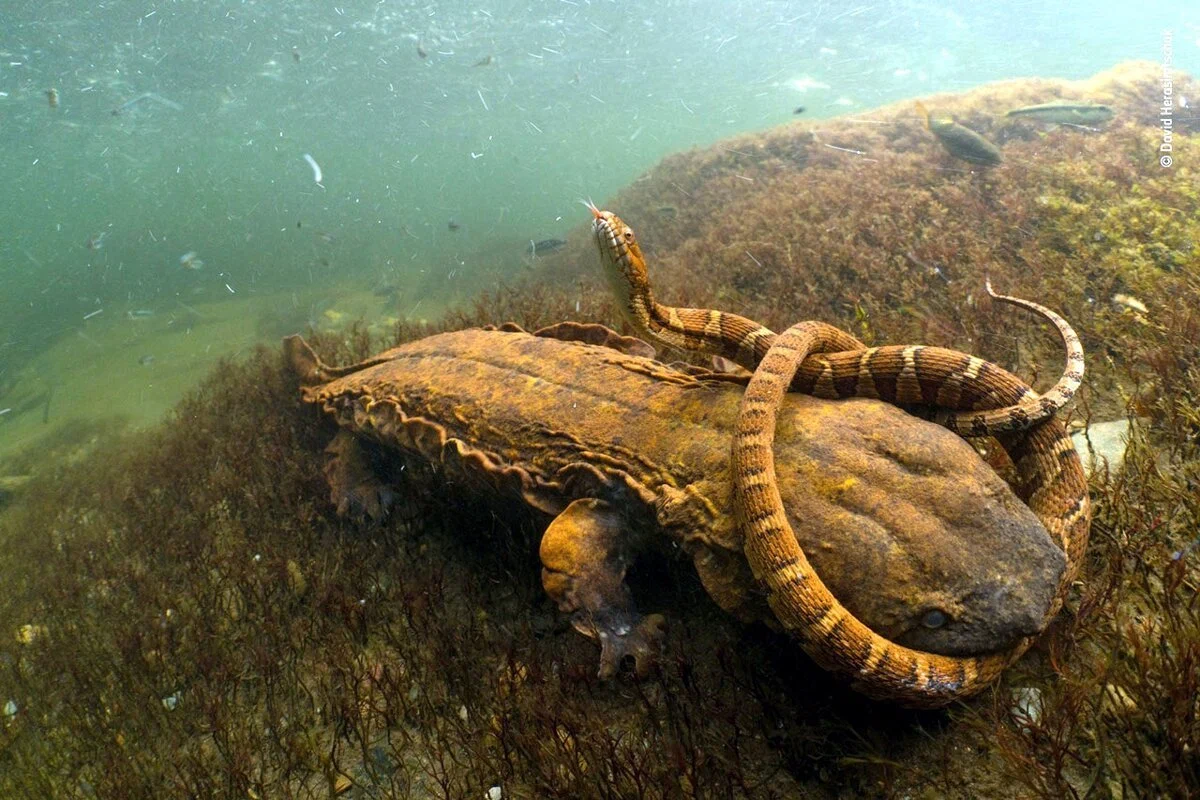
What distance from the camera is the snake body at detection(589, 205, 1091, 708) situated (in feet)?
8.14

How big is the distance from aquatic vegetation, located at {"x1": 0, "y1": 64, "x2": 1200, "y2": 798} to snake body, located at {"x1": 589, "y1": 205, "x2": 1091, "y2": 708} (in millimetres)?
316

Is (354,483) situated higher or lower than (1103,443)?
lower

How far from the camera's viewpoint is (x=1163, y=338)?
4.89 meters

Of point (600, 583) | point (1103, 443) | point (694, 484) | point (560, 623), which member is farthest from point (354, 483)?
point (1103, 443)

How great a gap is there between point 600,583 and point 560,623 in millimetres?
824

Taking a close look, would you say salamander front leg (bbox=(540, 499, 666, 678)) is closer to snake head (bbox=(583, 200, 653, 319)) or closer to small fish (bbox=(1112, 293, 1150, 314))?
snake head (bbox=(583, 200, 653, 319))

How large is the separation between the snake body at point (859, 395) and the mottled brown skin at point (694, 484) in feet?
0.51

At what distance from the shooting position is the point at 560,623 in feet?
13.3

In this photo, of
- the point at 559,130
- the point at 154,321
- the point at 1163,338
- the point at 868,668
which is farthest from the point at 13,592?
the point at 559,130

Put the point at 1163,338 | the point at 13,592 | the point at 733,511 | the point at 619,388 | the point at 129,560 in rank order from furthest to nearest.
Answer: the point at 13,592 → the point at 129,560 → the point at 1163,338 → the point at 619,388 → the point at 733,511

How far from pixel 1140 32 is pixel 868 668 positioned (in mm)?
105749

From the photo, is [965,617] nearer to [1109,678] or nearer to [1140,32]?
[1109,678]

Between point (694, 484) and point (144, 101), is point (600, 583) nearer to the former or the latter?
point (694, 484)

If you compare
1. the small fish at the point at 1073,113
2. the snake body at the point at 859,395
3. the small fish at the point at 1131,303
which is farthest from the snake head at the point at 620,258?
the small fish at the point at 1073,113
